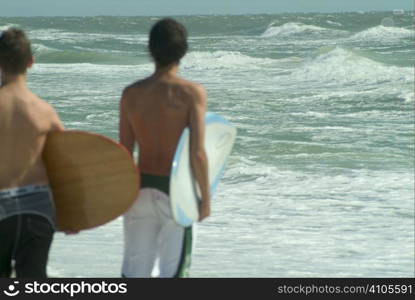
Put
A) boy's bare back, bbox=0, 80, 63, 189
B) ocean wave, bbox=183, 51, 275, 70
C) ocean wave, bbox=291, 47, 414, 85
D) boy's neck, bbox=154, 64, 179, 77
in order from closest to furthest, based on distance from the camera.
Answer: boy's bare back, bbox=0, 80, 63, 189 → boy's neck, bbox=154, 64, 179, 77 → ocean wave, bbox=291, 47, 414, 85 → ocean wave, bbox=183, 51, 275, 70

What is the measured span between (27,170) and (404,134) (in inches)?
368

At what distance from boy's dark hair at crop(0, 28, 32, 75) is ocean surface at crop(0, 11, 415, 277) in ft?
7.98

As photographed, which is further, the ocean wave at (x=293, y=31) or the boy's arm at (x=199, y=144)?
the ocean wave at (x=293, y=31)

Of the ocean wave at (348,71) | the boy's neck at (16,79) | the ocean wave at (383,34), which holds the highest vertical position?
the boy's neck at (16,79)

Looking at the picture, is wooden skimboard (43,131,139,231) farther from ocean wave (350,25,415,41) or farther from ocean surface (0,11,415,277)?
ocean wave (350,25,415,41)

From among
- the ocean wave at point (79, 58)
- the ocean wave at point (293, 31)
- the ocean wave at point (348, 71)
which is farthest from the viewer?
the ocean wave at point (293, 31)

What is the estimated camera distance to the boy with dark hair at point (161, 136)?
355 cm

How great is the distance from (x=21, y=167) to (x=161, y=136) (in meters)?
0.49

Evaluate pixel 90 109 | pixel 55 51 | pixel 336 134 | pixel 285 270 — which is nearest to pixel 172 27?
pixel 285 270

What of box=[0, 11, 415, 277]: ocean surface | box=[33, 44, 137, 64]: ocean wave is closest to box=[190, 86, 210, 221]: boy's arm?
box=[0, 11, 415, 277]: ocean surface

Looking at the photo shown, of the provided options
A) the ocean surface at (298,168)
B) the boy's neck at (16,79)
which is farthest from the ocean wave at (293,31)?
the boy's neck at (16,79)

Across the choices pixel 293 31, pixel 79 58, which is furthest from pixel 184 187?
pixel 293 31

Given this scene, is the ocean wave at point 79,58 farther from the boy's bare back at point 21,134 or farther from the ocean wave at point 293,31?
the boy's bare back at point 21,134

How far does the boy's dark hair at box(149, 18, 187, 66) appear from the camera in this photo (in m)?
3.55
